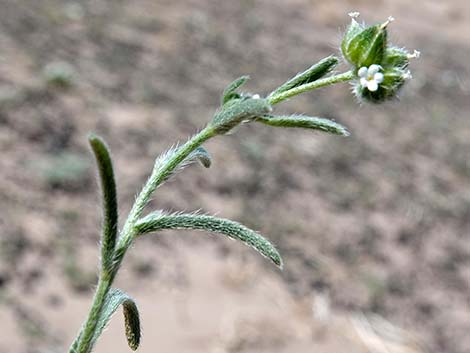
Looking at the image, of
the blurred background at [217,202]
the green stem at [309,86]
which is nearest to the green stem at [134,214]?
the green stem at [309,86]

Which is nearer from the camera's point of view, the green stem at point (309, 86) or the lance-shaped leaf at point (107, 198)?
the lance-shaped leaf at point (107, 198)

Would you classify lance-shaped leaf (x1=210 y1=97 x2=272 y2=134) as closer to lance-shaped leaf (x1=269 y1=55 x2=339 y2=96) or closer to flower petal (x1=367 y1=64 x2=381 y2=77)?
lance-shaped leaf (x1=269 y1=55 x2=339 y2=96)

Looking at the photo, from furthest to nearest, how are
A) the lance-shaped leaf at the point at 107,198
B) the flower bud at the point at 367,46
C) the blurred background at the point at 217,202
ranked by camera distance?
the blurred background at the point at 217,202 → the flower bud at the point at 367,46 → the lance-shaped leaf at the point at 107,198

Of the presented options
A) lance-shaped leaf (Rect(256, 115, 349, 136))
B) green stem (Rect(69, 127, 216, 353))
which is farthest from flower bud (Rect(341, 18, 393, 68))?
green stem (Rect(69, 127, 216, 353))

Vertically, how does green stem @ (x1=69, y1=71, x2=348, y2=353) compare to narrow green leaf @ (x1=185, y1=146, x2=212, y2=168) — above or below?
below

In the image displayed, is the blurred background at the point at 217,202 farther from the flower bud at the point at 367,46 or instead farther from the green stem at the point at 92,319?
the green stem at the point at 92,319

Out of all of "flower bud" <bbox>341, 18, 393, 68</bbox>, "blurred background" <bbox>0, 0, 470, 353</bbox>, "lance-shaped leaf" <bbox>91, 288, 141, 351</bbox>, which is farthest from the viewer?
"blurred background" <bbox>0, 0, 470, 353</bbox>

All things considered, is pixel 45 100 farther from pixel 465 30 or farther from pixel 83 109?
pixel 465 30
